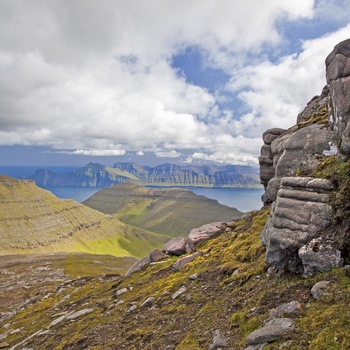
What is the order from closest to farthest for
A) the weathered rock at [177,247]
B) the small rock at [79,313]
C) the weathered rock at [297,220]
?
1. the weathered rock at [297,220]
2. the small rock at [79,313]
3. the weathered rock at [177,247]

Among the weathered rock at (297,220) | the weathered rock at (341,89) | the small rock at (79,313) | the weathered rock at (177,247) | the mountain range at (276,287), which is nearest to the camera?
the mountain range at (276,287)

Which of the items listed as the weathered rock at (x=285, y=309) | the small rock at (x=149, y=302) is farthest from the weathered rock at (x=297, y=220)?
the small rock at (x=149, y=302)

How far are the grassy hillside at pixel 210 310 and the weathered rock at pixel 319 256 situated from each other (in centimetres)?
45

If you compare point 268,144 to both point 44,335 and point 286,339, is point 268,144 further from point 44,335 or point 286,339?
point 44,335

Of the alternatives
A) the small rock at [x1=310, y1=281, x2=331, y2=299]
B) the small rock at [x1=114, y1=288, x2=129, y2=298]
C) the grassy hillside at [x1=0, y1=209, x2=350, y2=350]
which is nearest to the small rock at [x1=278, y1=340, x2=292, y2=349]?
the grassy hillside at [x1=0, y1=209, x2=350, y2=350]

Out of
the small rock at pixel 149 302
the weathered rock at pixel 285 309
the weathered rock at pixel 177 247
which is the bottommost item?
the small rock at pixel 149 302

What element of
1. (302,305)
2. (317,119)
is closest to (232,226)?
(317,119)

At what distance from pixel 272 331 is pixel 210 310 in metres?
6.66

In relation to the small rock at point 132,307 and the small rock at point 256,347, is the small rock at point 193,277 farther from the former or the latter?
the small rock at point 256,347

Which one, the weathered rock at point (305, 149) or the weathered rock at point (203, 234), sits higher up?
the weathered rock at point (305, 149)

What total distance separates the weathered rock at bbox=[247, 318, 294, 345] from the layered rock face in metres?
4.12

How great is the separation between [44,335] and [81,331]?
6501 mm

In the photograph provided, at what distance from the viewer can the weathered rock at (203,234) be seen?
37.1 metres

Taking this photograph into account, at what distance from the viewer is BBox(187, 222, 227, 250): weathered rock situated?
37125 millimetres
